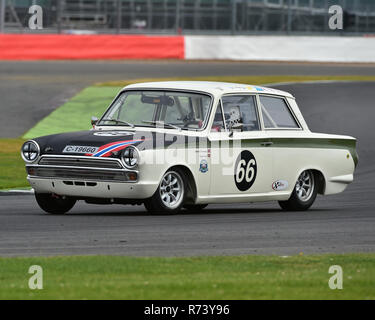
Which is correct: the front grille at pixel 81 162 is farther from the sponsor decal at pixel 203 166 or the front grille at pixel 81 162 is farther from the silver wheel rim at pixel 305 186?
the silver wheel rim at pixel 305 186

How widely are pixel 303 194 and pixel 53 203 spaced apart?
3.32 meters

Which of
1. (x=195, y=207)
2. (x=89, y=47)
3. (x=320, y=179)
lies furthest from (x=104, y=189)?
(x=89, y=47)

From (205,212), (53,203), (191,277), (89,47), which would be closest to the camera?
(191,277)

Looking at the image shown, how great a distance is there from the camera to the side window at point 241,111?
12758mm

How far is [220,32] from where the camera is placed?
38938mm

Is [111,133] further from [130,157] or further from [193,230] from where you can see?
[193,230]

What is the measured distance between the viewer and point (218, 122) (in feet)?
41.2

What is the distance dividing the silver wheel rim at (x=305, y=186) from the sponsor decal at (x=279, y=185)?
13.1 inches

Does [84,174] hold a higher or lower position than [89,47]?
higher

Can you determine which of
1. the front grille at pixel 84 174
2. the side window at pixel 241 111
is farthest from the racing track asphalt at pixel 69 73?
the front grille at pixel 84 174

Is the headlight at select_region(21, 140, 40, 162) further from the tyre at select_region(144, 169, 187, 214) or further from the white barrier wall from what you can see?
the white barrier wall

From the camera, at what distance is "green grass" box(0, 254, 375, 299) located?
23.2ft
